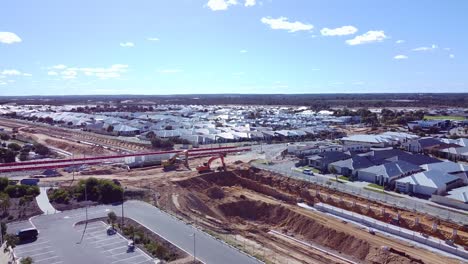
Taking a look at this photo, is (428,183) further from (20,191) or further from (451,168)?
(20,191)

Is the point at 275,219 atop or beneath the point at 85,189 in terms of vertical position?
beneath

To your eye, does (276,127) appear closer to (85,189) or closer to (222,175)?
(222,175)

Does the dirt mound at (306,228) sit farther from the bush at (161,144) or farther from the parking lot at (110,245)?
the bush at (161,144)

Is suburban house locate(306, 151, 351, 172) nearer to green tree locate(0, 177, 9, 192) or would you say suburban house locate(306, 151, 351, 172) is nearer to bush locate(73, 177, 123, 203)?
bush locate(73, 177, 123, 203)

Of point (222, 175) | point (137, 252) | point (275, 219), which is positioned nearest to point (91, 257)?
point (137, 252)

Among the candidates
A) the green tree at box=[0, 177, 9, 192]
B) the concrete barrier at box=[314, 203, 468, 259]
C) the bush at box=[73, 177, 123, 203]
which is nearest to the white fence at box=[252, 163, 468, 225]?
the concrete barrier at box=[314, 203, 468, 259]

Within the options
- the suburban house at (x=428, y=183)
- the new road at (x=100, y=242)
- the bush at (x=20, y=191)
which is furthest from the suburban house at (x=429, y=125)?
the bush at (x=20, y=191)
